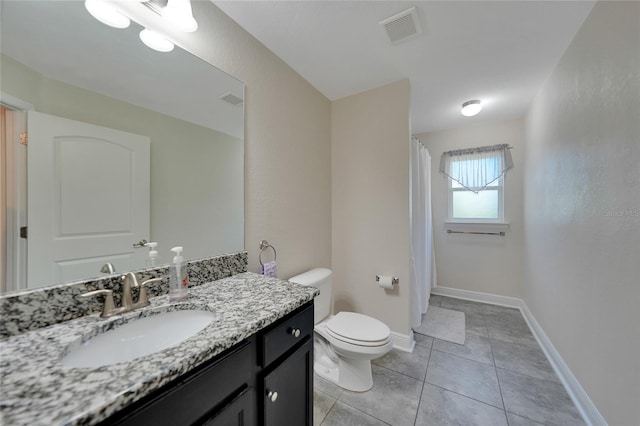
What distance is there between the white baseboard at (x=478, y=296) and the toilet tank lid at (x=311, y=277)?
2246mm

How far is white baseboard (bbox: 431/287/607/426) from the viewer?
51.9 inches

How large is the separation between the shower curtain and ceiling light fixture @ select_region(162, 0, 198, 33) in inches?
76.6

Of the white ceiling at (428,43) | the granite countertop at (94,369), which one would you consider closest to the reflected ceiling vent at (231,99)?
the white ceiling at (428,43)

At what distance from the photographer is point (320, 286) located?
181 centimetres

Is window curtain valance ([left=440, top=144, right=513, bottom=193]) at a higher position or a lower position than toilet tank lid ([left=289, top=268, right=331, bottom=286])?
higher

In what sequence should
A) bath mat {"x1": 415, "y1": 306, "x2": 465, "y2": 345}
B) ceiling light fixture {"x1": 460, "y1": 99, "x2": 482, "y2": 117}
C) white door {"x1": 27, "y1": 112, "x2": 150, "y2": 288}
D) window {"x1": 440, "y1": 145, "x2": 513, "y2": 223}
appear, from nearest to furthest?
1. white door {"x1": 27, "y1": 112, "x2": 150, "y2": 288}
2. bath mat {"x1": 415, "y1": 306, "x2": 465, "y2": 345}
3. ceiling light fixture {"x1": 460, "y1": 99, "x2": 482, "y2": 117}
4. window {"x1": 440, "y1": 145, "x2": 513, "y2": 223}

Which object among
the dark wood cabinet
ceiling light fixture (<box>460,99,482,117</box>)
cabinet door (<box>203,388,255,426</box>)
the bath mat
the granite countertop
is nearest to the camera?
the granite countertop

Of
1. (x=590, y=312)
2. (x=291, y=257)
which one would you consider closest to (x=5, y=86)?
(x=291, y=257)

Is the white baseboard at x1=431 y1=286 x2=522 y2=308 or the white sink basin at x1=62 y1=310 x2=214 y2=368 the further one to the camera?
the white baseboard at x1=431 y1=286 x2=522 y2=308

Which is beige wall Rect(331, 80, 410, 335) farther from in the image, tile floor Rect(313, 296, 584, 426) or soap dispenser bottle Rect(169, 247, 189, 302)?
soap dispenser bottle Rect(169, 247, 189, 302)

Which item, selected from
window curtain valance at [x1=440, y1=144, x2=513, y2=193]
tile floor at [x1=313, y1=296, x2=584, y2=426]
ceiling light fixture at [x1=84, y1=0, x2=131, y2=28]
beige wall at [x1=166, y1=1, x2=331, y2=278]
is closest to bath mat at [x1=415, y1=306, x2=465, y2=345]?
tile floor at [x1=313, y1=296, x2=584, y2=426]

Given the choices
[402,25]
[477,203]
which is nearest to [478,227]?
[477,203]

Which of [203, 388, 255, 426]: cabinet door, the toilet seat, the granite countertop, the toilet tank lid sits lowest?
the toilet seat

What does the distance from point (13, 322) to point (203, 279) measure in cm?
58
